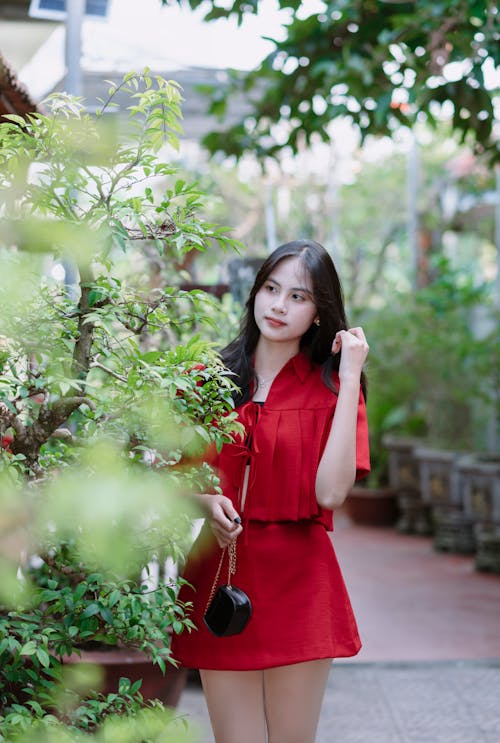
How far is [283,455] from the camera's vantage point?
2.85 metres

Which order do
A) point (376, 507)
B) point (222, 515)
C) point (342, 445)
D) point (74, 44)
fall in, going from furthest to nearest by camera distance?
1. point (376, 507)
2. point (74, 44)
3. point (342, 445)
4. point (222, 515)

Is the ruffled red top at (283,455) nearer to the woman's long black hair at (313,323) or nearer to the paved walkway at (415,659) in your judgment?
the woman's long black hair at (313,323)

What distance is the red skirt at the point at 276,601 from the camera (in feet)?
9.07

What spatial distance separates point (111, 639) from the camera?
2.70 m

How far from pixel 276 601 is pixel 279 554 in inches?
4.7

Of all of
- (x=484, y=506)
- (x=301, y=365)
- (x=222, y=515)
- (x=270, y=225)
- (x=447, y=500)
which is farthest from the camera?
(x=270, y=225)

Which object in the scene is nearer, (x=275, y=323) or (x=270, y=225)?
(x=275, y=323)

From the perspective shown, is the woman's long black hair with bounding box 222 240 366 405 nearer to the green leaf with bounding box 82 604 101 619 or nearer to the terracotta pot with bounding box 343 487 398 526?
the green leaf with bounding box 82 604 101 619

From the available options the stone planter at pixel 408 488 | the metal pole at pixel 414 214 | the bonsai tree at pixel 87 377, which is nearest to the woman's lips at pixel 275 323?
the bonsai tree at pixel 87 377

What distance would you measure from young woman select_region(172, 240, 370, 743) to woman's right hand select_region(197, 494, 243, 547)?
41 mm

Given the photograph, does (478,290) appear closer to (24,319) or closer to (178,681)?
(178,681)

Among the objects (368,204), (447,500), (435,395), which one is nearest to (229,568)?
(447,500)

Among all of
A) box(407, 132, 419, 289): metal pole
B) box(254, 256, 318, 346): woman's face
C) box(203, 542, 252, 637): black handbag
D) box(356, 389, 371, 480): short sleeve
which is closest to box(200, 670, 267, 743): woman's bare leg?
box(203, 542, 252, 637): black handbag

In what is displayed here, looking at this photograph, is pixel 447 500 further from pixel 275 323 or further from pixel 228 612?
pixel 228 612
